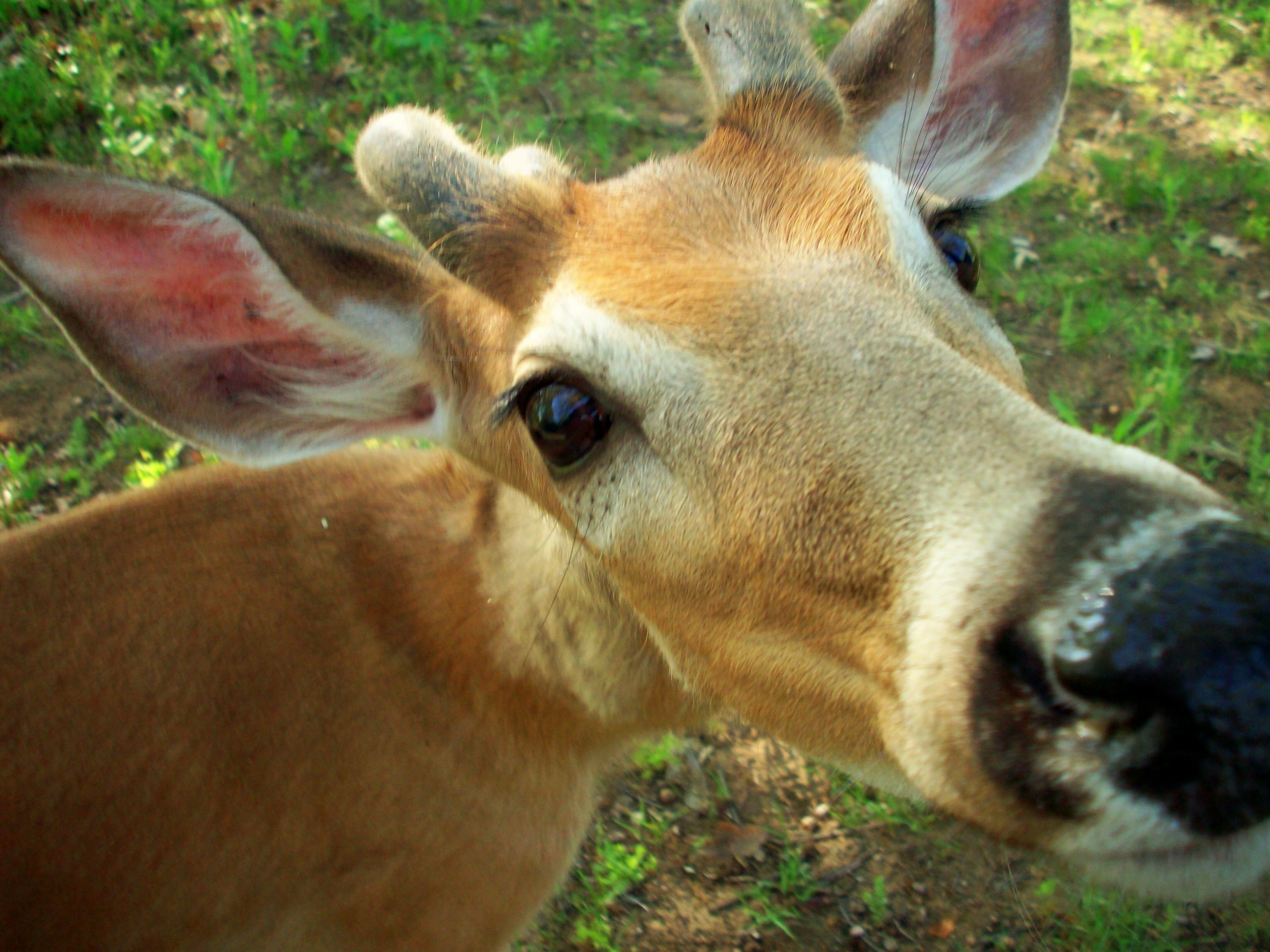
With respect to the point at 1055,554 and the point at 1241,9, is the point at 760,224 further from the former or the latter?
the point at 1241,9

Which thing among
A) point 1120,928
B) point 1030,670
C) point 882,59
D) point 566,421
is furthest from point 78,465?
point 1120,928

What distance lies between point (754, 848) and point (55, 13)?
7026 millimetres

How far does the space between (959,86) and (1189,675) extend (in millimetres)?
2372

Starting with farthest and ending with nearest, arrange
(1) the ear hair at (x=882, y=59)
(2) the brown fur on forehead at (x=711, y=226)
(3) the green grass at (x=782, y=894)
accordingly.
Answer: (3) the green grass at (x=782, y=894) < (1) the ear hair at (x=882, y=59) < (2) the brown fur on forehead at (x=711, y=226)

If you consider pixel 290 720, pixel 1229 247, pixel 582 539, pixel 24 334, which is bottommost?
pixel 1229 247

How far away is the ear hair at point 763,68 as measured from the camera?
2547 millimetres

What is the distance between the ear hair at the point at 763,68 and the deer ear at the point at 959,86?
0.79ft

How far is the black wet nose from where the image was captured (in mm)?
1354

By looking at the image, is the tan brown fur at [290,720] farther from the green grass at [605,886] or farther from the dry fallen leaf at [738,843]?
the dry fallen leaf at [738,843]

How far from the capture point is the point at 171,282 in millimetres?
2398

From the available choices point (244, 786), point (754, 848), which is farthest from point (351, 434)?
point (754, 848)

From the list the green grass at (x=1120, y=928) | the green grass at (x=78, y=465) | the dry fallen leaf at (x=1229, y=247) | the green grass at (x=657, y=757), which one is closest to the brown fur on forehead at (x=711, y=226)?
the green grass at (x=657, y=757)

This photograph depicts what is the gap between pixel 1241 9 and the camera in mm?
6980

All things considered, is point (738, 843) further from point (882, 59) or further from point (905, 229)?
point (882, 59)
